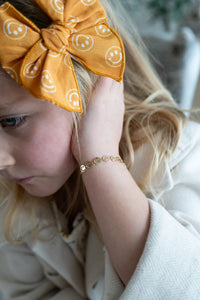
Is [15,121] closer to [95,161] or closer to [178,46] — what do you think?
[95,161]

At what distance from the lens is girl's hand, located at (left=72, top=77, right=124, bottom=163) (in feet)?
2.20

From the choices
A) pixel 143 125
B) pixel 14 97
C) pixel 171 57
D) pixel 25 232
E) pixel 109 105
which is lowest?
pixel 171 57

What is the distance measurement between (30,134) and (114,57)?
0.22 m

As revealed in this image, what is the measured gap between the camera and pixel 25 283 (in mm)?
947

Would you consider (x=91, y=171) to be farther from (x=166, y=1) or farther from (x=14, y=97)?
(x=166, y=1)

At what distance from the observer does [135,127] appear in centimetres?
84

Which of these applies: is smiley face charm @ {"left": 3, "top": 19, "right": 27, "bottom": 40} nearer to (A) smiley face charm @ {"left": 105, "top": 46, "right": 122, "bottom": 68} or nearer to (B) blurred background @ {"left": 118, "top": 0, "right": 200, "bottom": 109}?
(A) smiley face charm @ {"left": 105, "top": 46, "right": 122, "bottom": 68}

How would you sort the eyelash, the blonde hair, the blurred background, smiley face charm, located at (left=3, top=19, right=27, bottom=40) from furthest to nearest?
the blurred background < the blonde hair < the eyelash < smiley face charm, located at (left=3, top=19, right=27, bottom=40)

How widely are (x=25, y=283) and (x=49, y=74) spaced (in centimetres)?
66

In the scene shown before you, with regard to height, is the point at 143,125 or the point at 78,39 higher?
the point at 78,39

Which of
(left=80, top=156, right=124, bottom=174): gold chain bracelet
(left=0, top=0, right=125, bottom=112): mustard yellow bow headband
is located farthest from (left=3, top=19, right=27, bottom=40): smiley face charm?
(left=80, top=156, right=124, bottom=174): gold chain bracelet

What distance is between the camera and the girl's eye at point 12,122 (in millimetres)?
658

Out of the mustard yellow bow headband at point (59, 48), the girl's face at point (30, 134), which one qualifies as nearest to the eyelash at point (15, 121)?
the girl's face at point (30, 134)

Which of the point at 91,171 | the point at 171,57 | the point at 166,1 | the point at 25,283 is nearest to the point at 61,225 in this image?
the point at 25,283
